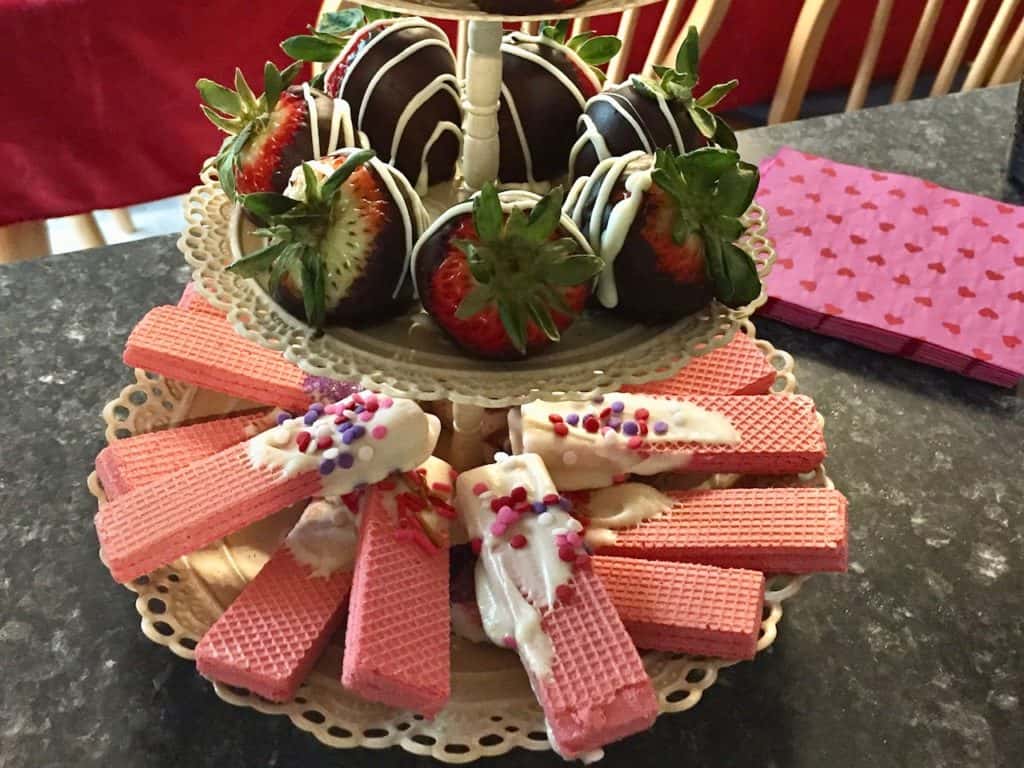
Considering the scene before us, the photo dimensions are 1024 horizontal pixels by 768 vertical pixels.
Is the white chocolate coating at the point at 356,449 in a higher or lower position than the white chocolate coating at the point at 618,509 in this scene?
higher

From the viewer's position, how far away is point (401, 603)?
647mm

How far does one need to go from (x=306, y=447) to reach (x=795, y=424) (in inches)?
15.1

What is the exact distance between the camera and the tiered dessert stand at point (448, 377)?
578 millimetres

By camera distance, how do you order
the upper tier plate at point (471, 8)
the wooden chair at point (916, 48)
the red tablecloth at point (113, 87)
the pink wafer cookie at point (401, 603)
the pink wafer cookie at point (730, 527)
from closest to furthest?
the upper tier plate at point (471, 8) < the pink wafer cookie at point (401, 603) < the pink wafer cookie at point (730, 527) < the red tablecloth at point (113, 87) < the wooden chair at point (916, 48)

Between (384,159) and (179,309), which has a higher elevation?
(384,159)

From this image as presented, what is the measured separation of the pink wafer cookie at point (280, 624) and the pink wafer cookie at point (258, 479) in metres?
0.04

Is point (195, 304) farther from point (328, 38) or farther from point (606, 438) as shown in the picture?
point (606, 438)

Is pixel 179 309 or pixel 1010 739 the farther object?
pixel 179 309

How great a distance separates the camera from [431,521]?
2.32 ft

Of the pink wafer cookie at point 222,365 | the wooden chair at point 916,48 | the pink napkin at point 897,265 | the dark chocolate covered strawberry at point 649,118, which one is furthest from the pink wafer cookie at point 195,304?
the wooden chair at point 916,48

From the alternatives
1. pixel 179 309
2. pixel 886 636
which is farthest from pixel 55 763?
pixel 886 636

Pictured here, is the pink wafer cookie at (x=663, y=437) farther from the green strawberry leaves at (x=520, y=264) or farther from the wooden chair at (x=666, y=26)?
the wooden chair at (x=666, y=26)

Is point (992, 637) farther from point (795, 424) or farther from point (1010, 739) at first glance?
point (795, 424)

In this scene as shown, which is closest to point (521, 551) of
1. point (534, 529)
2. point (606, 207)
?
point (534, 529)
